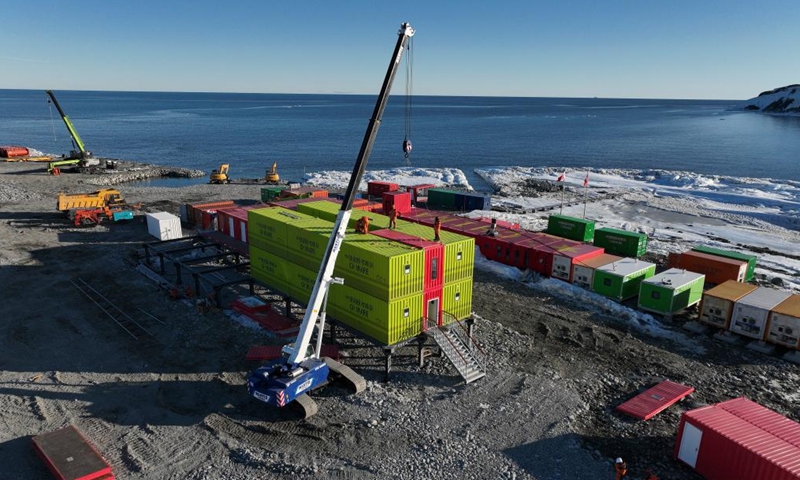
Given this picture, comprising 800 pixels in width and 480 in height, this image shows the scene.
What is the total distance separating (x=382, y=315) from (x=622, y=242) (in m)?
29.0

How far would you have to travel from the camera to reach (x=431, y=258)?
24.2 meters

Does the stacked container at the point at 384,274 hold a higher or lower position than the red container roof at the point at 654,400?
higher

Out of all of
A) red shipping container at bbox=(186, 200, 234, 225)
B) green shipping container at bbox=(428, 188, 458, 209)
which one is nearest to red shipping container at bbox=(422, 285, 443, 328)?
red shipping container at bbox=(186, 200, 234, 225)

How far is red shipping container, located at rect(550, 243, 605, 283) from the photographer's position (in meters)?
36.9

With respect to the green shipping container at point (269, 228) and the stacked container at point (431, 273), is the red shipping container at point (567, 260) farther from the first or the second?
the green shipping container at point (269, 228)

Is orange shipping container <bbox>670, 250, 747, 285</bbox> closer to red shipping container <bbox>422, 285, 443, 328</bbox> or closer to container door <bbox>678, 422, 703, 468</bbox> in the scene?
container door <bbox>678, 422, 703, 468</bbox>

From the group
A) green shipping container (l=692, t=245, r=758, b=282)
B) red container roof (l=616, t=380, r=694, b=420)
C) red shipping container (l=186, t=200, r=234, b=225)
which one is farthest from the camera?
red shipping container (l=186, t=200, r=234, b=225)

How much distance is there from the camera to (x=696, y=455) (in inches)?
711

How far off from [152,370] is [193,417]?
478 cm

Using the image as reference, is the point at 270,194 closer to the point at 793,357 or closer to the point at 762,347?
the point at 762,347

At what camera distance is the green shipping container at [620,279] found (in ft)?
112

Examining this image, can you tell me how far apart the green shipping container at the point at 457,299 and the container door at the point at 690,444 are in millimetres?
11013

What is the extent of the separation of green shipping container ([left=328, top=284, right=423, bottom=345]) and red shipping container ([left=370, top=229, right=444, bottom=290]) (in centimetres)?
94

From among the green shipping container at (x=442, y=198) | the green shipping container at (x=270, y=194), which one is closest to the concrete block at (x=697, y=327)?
the green shipping container at (x=442, y=198)
